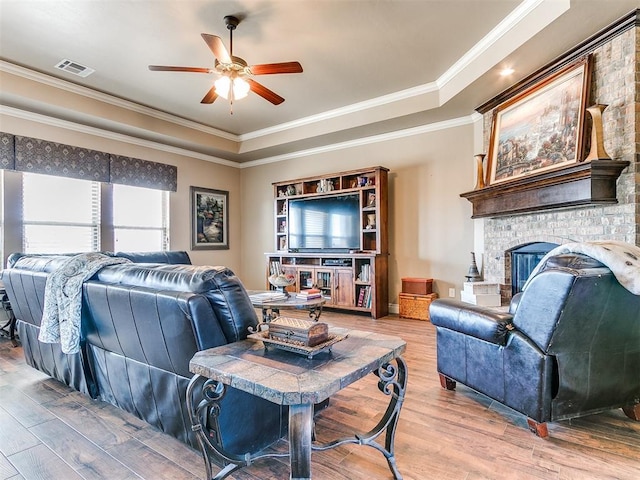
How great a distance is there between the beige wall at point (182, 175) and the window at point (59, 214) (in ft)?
0.79

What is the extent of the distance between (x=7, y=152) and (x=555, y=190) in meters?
5.76

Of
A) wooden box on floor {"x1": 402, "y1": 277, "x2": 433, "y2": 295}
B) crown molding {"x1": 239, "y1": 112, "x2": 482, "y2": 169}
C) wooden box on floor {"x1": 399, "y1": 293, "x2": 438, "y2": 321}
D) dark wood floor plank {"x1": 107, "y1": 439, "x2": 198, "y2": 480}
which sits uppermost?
crown molding {"x1": 239, "y1": 112, "x2": 482, "y2": 169}

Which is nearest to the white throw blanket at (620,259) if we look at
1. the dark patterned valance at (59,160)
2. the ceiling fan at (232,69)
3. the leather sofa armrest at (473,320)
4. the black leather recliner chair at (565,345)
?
the black leather recliner chair at (565,345)

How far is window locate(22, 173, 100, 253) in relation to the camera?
427 centimetres

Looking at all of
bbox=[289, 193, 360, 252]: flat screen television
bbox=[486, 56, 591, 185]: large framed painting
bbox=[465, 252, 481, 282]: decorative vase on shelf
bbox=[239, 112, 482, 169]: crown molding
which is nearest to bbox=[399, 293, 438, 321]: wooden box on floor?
bbox=[465, 252, 481, 282]: decorative vase on shelf

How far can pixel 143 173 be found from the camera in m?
5.28

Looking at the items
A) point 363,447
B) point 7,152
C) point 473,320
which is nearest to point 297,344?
point 363,447

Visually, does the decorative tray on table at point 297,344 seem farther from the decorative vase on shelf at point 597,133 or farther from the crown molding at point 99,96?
the crown molding at point 99,96

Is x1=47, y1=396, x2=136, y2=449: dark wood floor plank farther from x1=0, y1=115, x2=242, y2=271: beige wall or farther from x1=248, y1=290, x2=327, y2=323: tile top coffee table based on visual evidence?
x1=0, y1=115, x2=242, y2=271: beige wall

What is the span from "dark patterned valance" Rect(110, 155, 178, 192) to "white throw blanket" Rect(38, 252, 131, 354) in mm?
3185

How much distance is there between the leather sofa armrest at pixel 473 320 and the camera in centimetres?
194

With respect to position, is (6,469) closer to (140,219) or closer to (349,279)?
(349,279)

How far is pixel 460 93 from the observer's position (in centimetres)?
381

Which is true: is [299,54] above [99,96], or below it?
above
